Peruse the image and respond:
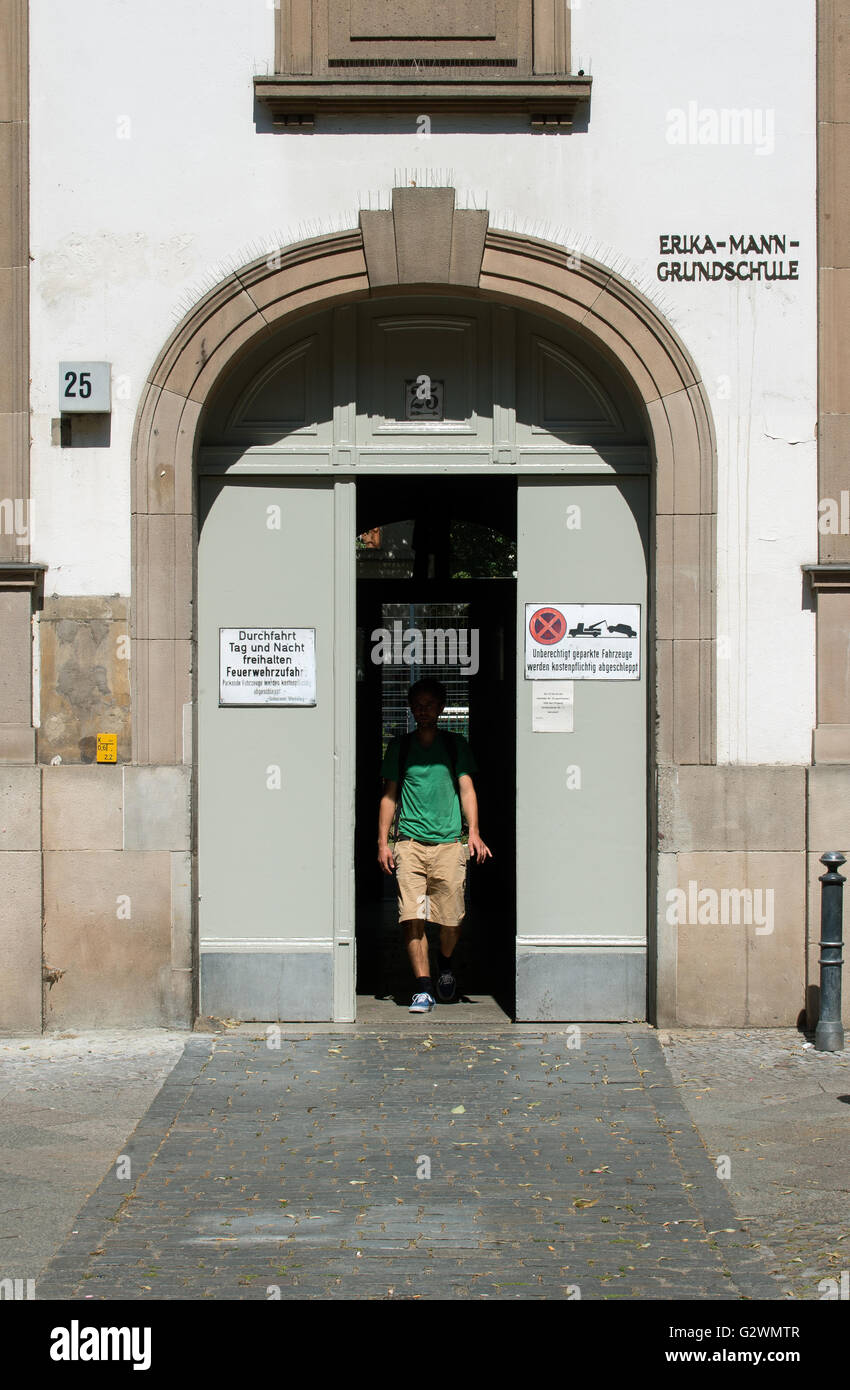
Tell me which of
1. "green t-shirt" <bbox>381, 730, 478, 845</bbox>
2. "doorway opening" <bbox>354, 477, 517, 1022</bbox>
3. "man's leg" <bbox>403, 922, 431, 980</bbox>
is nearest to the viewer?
"man's leg" <bbox>403, 922, 431, 980</bbox>

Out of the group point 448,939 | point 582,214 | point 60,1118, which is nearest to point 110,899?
point 60,1118

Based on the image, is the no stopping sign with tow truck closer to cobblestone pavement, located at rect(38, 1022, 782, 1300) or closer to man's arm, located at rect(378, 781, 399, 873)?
man's arm, located at rect(378, 781, 399, 873)

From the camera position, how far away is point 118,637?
861 cm

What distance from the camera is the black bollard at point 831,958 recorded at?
8.12 m

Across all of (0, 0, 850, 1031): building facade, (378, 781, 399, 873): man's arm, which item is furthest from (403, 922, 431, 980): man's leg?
(0, 0, 850, 1031): building facade

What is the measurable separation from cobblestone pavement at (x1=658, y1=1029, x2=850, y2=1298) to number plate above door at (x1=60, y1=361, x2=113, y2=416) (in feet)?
15.6

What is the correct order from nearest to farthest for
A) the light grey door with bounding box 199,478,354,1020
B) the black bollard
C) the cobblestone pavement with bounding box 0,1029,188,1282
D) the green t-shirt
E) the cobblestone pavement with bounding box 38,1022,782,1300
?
1. the cobblestone pavement with bounding box 38,1022,782,1300
2. the cobblestone pavement with bounding box 0,1029,188,1282
3. the black bollard
4. the light grey door with bounding box 199,478,354,1020
5. the green t-shirt

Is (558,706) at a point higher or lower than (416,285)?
lower

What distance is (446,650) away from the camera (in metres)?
12.9

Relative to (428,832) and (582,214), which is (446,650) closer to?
(428,832)

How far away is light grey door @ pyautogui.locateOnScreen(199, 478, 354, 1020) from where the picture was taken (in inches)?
348

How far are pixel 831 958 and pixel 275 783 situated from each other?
3270 mm

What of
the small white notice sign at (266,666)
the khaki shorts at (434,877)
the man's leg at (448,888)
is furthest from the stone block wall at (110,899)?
the man's leg at (448,888)
